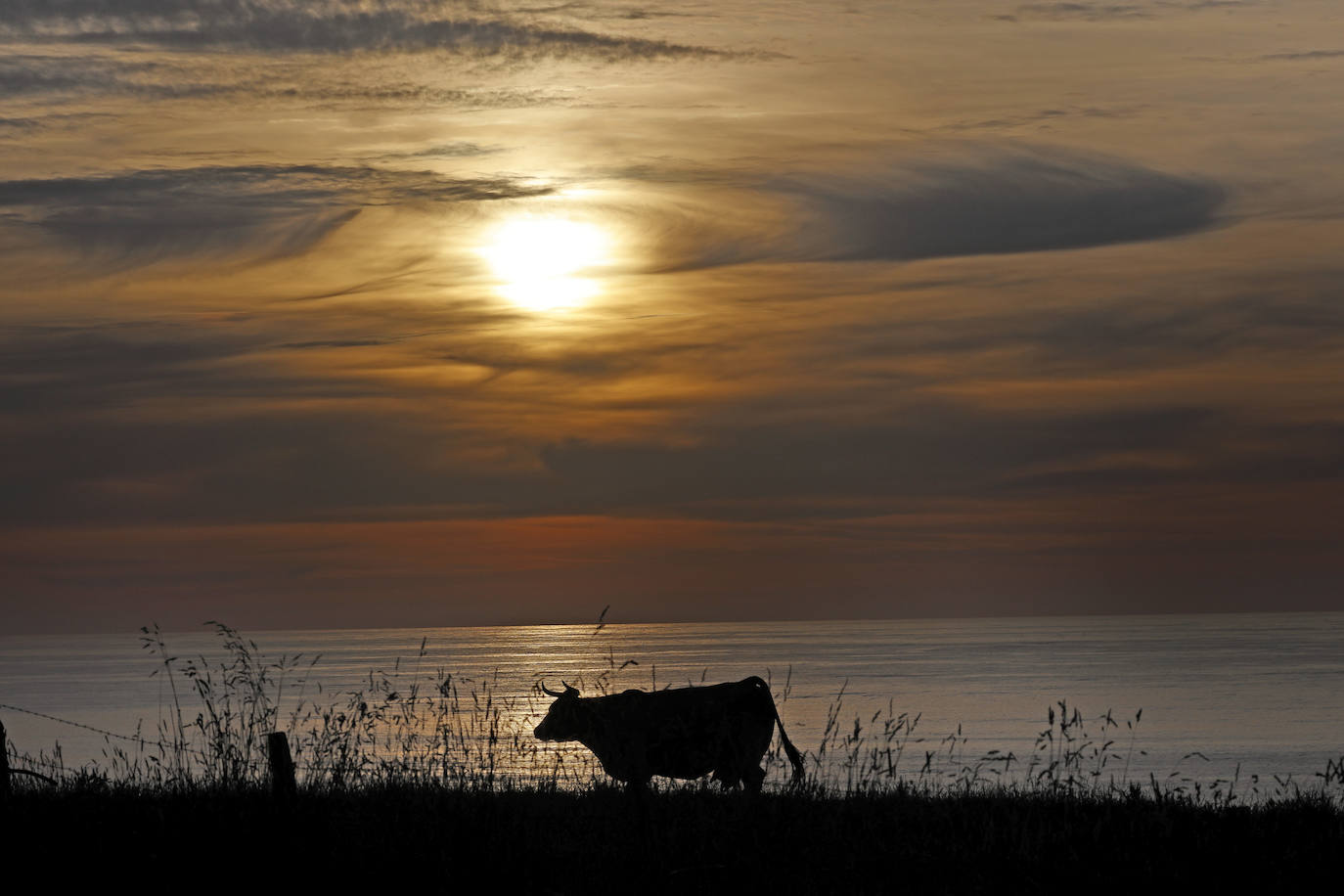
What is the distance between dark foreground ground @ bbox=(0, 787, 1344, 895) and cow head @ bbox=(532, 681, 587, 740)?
626cm

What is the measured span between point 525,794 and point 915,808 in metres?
3.17

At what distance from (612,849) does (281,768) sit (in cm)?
210

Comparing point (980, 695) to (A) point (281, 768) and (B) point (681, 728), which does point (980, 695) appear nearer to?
(B) point (681, 728)

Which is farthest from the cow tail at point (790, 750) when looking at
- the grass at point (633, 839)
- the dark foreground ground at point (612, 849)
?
the dark foreground ground at point (612, 849)

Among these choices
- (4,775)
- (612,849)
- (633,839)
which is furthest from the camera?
(4,775)

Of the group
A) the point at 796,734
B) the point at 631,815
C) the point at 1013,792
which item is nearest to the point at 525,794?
the point at 631,815

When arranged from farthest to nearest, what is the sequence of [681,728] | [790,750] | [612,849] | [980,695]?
[980,695]
[790,750]
[681,728]
[612,849]

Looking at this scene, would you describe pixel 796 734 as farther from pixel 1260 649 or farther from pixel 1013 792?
pixel 1260 649

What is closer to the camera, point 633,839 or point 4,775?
point 633,839

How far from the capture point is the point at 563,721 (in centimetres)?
1614

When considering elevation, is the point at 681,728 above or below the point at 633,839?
above

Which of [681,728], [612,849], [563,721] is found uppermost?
[563,721]

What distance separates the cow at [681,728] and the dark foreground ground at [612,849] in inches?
169

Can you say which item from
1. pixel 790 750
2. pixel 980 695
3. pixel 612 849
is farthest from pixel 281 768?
pixel 980 695
